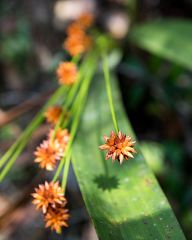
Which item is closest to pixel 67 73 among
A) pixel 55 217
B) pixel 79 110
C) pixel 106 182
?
pixel 79 110

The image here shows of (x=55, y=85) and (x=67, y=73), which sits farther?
(x=55, y=85)

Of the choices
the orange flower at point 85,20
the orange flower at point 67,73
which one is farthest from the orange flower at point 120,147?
the orange flower at point 85,20

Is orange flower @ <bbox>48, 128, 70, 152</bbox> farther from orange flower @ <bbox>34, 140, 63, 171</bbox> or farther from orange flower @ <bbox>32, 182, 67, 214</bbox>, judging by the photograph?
orange flower @ <bbox>32, 182, 67, 214</bbox>

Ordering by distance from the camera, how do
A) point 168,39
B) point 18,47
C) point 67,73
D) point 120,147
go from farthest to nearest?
1. point 18,47
2. point 168,39
3. point 67,73
4. point 120,147

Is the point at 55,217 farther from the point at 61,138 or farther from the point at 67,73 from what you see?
the point at 67,73

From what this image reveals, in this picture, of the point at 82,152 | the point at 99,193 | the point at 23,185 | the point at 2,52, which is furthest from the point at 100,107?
the point at 2,52
